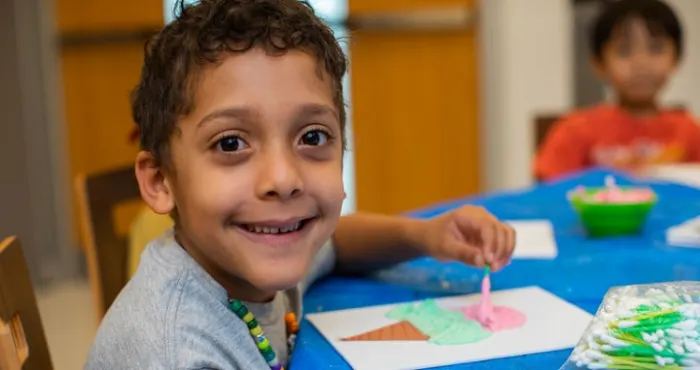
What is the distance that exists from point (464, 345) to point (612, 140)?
5.28 feet

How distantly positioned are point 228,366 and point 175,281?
99mm

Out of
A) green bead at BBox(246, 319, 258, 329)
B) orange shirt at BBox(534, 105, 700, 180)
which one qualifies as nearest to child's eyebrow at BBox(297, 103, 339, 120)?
green bead at BBox(246, 319, 258, 329)

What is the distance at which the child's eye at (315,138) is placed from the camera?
2.59 ft

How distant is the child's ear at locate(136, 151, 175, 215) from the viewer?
0.84 metres

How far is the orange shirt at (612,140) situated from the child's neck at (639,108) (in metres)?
0.01

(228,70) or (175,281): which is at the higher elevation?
(228,70)

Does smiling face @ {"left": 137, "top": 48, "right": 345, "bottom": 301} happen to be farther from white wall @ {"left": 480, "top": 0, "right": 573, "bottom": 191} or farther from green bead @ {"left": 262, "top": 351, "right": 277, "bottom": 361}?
white wall @ {"left": 480, "top": 0, "right": 573, "bottom": 191}

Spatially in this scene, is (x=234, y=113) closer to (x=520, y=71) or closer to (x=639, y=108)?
(x=639, y=108)

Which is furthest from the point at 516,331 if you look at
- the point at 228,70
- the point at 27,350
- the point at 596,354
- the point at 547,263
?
the point at 27,350

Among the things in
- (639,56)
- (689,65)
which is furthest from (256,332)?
(689,65)

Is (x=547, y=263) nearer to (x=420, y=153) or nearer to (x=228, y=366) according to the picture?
(x=228, y=366)

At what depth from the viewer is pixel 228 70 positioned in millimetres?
761

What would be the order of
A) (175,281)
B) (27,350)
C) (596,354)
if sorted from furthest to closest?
(27,350), (175,281), (596,354)

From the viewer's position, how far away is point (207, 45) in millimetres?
775
